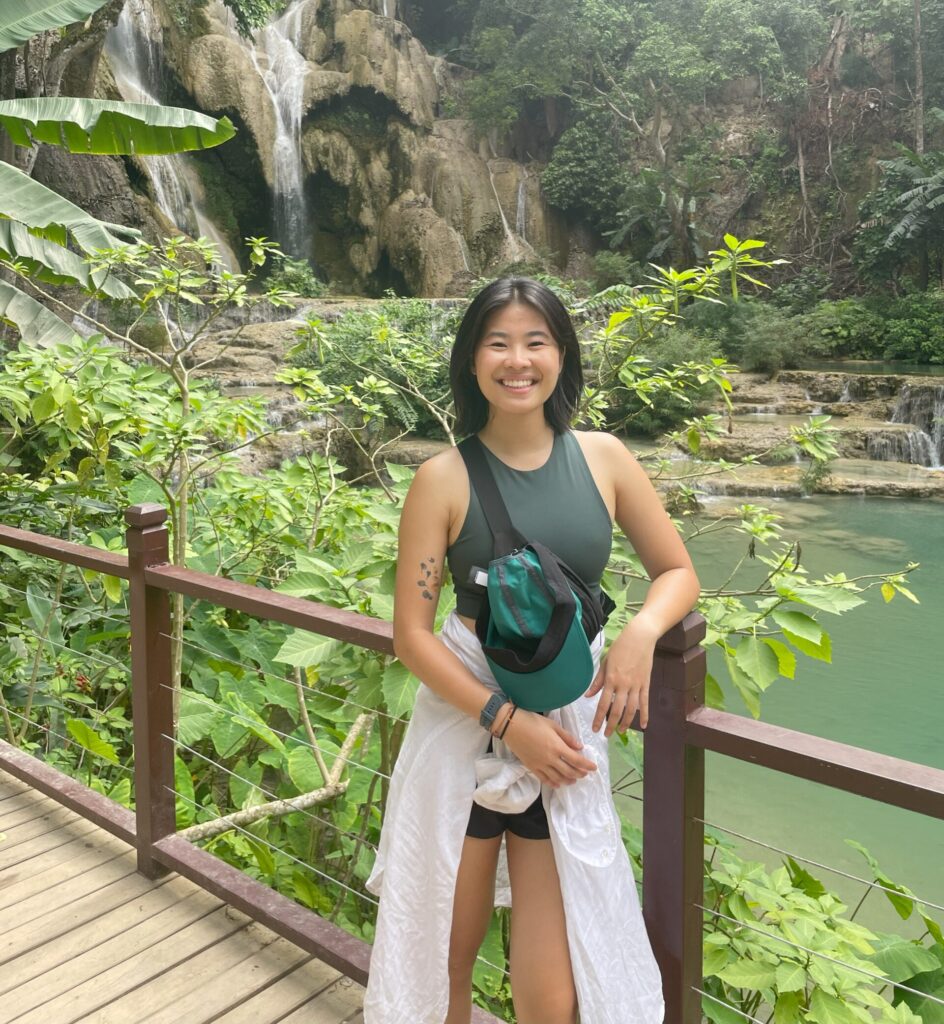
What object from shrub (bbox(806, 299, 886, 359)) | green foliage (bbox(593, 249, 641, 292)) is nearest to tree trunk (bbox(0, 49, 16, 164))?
green foliage (bbox(593, 249, 641, 292))

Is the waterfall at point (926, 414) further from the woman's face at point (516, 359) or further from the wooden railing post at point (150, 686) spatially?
the woman's face at point (516, 359)

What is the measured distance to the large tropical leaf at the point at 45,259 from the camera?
447cm

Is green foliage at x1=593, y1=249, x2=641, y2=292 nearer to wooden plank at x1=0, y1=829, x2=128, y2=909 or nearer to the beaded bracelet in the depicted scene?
wooden plank at x1=0, y1=829, x2=128, y2=909

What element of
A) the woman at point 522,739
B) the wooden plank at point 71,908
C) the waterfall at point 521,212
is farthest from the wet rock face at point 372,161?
the woman at point 522,739

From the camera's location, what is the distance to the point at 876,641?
6891 millimetres

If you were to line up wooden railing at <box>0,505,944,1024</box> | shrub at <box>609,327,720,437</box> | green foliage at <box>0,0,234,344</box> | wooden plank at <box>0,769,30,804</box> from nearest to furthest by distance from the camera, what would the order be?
wooden railing at <box>0,505,944,1024</box> < wooden plank at <box>0,769,30,804</box> < green foliage at <box>0,0,234,344</box> < shrub at <box>609,327,720,437</box>

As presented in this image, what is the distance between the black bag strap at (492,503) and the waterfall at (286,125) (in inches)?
787

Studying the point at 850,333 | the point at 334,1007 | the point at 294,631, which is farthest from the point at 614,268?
the point at 334,1007

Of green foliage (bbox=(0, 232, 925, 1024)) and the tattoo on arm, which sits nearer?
the tattoo on arm

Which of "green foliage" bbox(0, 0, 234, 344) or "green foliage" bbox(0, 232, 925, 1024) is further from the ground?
"green foliage" bbox(0, 0, 234, 344)

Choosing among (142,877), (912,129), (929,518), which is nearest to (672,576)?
(142,877)

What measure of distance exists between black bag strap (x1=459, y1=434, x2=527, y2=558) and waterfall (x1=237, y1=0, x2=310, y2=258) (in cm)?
1999

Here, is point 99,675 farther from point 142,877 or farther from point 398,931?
point 398,931

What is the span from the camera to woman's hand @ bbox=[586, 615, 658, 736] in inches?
48.6
